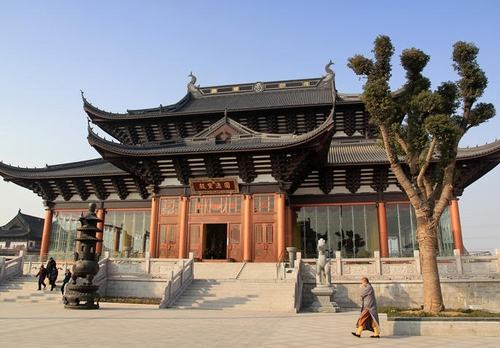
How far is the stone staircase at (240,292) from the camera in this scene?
576 inches

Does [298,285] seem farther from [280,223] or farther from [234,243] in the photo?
[234,243]

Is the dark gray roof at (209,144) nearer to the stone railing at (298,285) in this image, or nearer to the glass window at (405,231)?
the stone railing at (298,285)

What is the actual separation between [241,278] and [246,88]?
57.6ft

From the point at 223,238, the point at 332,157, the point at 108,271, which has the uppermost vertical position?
the point at 332,157

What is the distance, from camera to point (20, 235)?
136 ft

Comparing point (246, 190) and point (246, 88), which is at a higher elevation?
point (246, 88)

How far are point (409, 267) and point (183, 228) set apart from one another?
10976mm

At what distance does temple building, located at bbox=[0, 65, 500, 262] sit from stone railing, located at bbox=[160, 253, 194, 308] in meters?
3.83

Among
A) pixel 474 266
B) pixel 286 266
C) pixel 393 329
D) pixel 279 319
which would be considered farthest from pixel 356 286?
pixel 393 329

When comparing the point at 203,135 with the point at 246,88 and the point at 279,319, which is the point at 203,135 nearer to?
the point at 246,88

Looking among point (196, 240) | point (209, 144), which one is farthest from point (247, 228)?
point (209, 144)

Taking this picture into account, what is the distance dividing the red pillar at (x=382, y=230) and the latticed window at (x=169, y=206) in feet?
35.0

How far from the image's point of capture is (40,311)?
12.7 metres

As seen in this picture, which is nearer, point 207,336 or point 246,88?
point 207,336
